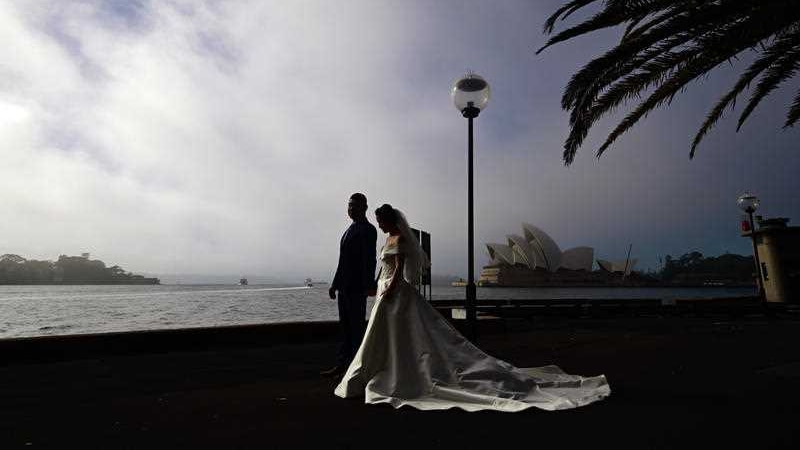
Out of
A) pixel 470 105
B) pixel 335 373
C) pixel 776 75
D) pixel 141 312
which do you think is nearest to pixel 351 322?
pixel 335 373

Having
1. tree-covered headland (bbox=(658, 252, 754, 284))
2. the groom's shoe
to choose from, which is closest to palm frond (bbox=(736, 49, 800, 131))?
the groom's shoe

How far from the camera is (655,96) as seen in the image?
7680mm

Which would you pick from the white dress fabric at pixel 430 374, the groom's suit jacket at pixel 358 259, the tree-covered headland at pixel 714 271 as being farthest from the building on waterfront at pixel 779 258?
the tree-covered headland at pixel 714 271

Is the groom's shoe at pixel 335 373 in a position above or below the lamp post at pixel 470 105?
below

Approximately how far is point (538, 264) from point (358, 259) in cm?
8951

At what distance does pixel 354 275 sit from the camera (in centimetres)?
536

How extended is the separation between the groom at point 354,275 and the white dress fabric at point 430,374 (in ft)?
1.76

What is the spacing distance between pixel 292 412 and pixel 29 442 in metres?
1.72

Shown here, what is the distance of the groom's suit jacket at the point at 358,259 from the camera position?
531 centimetres

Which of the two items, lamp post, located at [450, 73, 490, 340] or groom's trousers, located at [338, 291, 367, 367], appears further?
lamp post, located at [450, 73, 490, 340]

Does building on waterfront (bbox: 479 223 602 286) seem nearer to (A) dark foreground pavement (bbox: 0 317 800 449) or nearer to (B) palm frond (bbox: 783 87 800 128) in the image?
(B) palm frond (bbox: 783 87 800 128)

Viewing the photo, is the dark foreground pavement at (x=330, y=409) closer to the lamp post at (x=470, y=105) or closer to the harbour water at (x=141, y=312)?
the lamp post at (x=470, y=105)

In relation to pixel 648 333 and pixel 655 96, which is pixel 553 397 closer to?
pixel 655 96

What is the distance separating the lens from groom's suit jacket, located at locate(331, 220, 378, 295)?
17.4 ft
